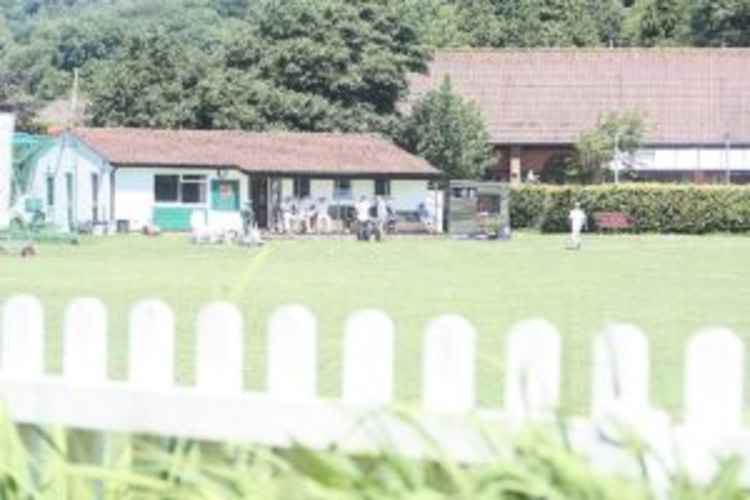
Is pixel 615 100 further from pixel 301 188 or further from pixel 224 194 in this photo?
pixel 224 194

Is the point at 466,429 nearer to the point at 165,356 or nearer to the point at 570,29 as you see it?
the point at 165,356

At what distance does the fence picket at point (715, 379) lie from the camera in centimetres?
398

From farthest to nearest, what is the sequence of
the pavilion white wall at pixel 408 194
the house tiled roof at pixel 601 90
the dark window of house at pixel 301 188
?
the house tiled roof at pixel 601 90
the pavilion white wall at pixel 408 194
the dark window of house at pixel 301 188

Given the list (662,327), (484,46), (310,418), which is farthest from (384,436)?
(484,46)

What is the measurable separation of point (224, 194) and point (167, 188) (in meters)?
1.96

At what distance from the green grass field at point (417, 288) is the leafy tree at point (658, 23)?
5340 cm

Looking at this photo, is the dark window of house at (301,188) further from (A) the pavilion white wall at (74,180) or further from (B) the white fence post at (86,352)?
(B) the white fence post at (86,352)

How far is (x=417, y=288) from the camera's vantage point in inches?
1106

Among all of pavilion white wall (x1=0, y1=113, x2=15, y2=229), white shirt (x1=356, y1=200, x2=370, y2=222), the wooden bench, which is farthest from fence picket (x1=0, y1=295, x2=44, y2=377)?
the wooden bench

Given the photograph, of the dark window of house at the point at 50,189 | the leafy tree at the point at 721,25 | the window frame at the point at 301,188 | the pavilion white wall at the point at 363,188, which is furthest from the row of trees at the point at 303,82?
the leafy tree at the point at 721,25

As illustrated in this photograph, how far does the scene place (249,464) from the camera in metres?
3.95

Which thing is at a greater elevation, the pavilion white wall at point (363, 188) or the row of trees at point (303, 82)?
the row of trees at point (303, 82)

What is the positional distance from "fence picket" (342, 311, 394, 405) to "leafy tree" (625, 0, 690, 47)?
97.9 metres

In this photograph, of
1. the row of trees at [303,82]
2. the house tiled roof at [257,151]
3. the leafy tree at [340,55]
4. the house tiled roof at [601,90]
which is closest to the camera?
the house tiled roof at [257,151]
